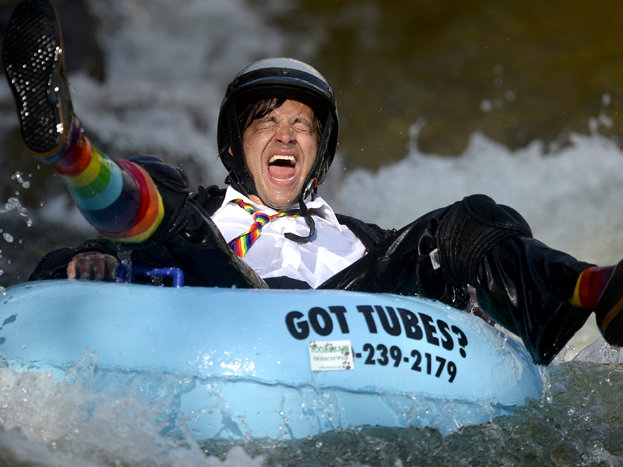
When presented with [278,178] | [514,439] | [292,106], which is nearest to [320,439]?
→ [514,439]

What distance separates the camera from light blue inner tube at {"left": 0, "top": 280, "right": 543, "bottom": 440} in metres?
1.69

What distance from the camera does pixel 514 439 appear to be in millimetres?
1854

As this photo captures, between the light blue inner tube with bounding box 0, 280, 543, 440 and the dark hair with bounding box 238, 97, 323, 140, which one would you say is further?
the dark hair with bounding box 238, 97, 323, 140

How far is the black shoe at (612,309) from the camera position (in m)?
1.62

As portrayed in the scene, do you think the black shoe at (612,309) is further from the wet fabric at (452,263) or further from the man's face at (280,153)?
the man's face at (280,153)

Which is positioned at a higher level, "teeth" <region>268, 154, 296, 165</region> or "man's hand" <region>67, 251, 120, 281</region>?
"teeth" <region>268, 154, 296, 165</region>

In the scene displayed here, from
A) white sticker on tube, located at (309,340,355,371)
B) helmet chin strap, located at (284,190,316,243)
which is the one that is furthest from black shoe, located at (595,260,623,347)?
helmet chin strap, located at (284,190,316,243)

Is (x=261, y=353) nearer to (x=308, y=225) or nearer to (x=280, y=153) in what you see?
(x=308, y=225)

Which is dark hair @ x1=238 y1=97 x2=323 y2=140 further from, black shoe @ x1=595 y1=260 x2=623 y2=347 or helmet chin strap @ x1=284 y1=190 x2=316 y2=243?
black shoe @ x1=595 y1=260 x2=623 y2=347

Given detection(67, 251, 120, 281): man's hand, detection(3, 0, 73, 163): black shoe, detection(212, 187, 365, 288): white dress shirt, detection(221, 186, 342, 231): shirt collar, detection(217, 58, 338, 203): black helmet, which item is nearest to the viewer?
detection(3, 0, 73, 163): black shoe

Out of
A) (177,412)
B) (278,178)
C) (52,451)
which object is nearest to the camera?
(52,451)

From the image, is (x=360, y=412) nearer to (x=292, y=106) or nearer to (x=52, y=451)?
(x=52, y=451)

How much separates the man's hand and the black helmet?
96 centimetres

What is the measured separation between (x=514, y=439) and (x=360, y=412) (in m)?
0.45
